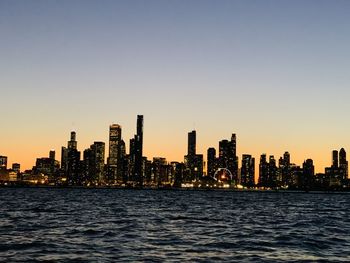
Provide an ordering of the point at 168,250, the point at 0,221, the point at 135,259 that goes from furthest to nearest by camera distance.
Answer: the point at 0,221
the point at 168,250
the point at 135,259

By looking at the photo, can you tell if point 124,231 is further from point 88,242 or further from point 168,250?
point 168,250

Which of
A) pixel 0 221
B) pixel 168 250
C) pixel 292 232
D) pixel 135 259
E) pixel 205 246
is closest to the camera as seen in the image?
pixel 135 259

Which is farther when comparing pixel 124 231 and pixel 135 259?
pixel 124 231

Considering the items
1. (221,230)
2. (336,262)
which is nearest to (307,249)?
(336,262)

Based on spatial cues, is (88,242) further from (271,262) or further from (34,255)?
(271,262)

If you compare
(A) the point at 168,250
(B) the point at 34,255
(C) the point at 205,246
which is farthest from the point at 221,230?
(B) the point at 34,255

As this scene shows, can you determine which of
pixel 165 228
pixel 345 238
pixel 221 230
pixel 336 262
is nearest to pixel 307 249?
pixel 336 262

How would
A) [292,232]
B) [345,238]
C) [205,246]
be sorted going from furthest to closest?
[292,232]
[345,238]
[205,246]

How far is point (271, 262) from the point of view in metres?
28.4

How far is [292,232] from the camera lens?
4594cm

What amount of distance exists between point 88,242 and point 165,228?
42.3ft

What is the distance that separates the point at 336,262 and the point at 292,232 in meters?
17.2

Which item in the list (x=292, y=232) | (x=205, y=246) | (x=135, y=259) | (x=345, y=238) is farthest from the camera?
(x=292, y=232)

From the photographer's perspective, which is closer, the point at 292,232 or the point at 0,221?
the point at 292,232
